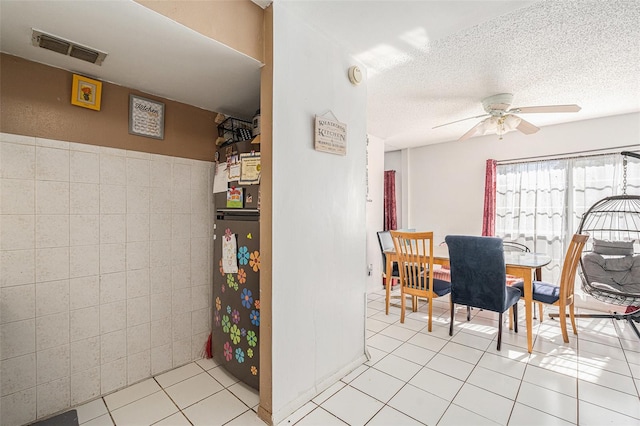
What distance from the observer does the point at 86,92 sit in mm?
1761

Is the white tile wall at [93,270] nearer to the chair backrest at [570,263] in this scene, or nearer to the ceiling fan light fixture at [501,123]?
the ceiling fan light fixture at [501,123]

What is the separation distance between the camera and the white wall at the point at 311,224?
1.62 m

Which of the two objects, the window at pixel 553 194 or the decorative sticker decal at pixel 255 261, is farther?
the window at pixel 553 194

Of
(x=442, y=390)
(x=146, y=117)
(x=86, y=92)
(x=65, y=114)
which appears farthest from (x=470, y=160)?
(x=65, y=114)

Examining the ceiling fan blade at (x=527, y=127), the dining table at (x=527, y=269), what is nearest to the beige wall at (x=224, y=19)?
the dining table at (x=527, y=269)

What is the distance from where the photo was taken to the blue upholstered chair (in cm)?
242

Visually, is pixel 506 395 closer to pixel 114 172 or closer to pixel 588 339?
pixel 588 339

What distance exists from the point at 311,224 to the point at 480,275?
69.2 inches

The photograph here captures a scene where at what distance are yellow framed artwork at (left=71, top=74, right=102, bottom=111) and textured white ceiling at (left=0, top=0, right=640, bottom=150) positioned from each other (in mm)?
59

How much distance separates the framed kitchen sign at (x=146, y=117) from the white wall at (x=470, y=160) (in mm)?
4269

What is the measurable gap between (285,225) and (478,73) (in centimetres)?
212

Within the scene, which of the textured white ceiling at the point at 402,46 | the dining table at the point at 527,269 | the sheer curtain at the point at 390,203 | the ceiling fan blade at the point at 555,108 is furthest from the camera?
the sheer curtain at the point at 390,203

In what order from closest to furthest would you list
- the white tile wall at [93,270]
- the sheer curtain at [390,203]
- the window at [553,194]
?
the white tile wall at [93,270] < the window at [553,194] < the sheer curtain at [390,203]

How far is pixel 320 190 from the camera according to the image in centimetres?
186
